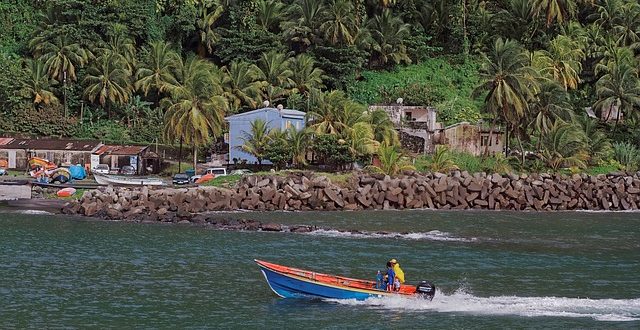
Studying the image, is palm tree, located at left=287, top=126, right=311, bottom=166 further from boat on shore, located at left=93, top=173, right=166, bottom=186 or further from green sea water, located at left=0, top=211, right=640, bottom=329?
green sea water, located at left=0, top=211, right=640, bottom=329

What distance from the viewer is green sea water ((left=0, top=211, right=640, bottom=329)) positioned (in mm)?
40906

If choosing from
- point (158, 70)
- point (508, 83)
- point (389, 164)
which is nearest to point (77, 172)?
point (158, 70)

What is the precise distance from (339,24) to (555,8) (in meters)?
20.9

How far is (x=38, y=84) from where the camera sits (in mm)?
102125

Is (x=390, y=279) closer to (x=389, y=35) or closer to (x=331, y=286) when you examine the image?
(x=331, y=286)

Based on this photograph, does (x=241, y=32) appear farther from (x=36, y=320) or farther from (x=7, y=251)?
(x=36, y=320)

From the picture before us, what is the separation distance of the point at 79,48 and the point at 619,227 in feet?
185

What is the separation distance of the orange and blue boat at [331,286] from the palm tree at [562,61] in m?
57.9

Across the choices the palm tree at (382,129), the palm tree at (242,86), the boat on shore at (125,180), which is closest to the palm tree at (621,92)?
the palm tree at (382,129)

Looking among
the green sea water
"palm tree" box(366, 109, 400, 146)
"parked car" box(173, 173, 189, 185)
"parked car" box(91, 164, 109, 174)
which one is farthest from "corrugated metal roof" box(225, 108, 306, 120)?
the green sea water

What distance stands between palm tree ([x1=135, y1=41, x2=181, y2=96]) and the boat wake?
6047 centimetres

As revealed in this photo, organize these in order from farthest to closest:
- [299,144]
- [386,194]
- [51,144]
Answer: [51,144] → [299,144] → [386,194]

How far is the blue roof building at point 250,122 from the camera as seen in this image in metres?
92.0

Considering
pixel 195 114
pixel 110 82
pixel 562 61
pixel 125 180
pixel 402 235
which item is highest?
pixel 562 61
